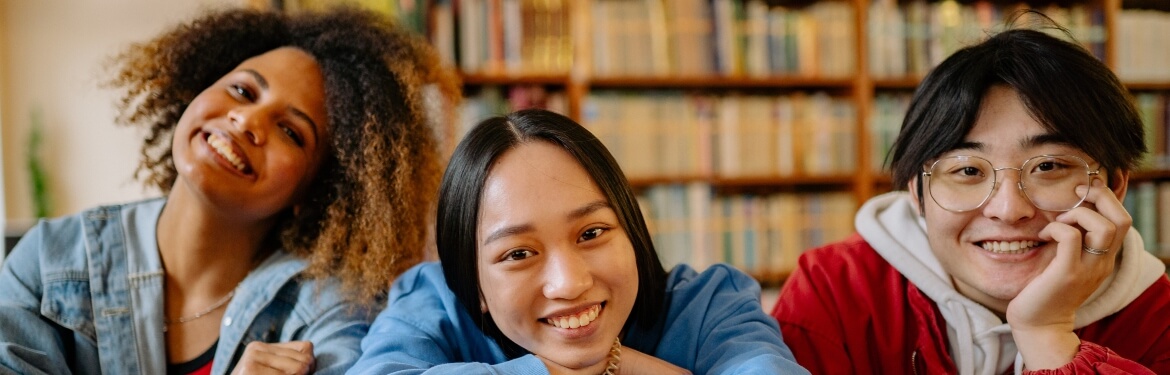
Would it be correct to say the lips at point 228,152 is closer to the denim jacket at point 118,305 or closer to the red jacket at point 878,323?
the denim jacket at point 118,305

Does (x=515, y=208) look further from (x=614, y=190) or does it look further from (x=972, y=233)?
(x=972, y=233)

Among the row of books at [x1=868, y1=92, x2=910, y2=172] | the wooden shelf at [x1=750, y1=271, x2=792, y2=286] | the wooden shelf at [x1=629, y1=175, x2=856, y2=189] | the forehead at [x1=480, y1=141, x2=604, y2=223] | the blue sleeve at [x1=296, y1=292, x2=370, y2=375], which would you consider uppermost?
the forehead at [x1=480, y1=141, x2=604, y2=223]

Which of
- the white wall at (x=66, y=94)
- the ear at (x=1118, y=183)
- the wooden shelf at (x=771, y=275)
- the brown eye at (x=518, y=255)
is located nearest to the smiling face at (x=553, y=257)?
the brown eye at (x=518, y=255)

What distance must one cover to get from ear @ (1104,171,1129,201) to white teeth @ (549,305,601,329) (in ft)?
2.34

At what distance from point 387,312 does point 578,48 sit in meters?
1.91

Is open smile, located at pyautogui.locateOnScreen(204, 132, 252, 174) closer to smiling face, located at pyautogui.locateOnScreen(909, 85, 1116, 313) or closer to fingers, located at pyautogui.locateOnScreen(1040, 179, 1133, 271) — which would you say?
smiling face, located at pyautogui.locateOnScreen(909, 85, 1116, 313)

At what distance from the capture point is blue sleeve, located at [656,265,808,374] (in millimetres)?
1013

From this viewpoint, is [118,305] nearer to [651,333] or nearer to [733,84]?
[651,333]

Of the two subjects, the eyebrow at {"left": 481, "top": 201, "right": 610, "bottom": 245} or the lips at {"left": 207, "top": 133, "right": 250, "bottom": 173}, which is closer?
the eyebrow at {"left": 481, "top": 201, "right": 610, "bottom": 245}

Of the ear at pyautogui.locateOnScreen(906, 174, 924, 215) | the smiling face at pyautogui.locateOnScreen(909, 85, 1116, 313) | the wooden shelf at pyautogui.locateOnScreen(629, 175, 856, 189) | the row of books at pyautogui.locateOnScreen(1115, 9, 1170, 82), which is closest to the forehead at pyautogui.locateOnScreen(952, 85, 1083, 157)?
the smiling face at pyautogui.locateOnScreen(909, 85, 1116, 313)

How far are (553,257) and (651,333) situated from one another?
0.25 m

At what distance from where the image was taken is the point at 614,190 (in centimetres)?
102

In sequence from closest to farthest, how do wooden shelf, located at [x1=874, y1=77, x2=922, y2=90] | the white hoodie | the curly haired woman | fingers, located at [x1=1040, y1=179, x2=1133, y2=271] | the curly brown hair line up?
fingers, located at [x1=1040, y1=179, x2=1133, y2=271] < the white hoodie < the curly haired woman < the curly brown hair < wooden shelf, located at [x1=874, y1=77, x2=922, y2=90]

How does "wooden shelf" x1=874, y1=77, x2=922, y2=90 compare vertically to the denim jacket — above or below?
below
